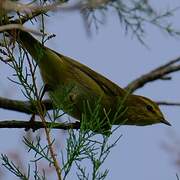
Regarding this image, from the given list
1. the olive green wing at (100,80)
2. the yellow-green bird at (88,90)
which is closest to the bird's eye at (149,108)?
the yellow-green bird at (88,90)

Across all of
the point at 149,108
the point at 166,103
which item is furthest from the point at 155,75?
the point at 166,103

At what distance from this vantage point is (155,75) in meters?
5.68

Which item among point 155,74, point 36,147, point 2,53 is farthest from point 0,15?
point 155,74

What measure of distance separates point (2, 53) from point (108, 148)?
29.5 inches

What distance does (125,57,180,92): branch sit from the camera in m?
5.51

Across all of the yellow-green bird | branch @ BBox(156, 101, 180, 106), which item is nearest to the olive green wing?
the yellow-green bird

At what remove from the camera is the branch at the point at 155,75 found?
5.51 meters

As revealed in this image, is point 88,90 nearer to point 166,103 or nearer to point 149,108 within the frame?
point 166,103

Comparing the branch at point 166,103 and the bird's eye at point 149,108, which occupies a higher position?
the bird's eye at point 149,108

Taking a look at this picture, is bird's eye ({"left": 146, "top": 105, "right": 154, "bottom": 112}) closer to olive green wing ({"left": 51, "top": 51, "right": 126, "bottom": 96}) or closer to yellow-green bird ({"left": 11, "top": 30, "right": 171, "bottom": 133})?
yellow-green bird ({"left": 11, "top": 30, "right": 171, "bottom": 133})

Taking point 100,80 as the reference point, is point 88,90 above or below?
below

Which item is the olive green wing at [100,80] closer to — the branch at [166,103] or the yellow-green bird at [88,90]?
the yellow-green bird at [88,90]

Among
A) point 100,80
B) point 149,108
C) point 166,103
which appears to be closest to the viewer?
point 166,103

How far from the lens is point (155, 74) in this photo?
5.68 m
